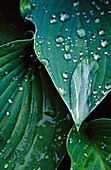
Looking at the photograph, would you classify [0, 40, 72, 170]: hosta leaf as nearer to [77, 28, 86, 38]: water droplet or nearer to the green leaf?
the green leaf

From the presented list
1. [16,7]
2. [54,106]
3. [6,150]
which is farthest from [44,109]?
[16,7]

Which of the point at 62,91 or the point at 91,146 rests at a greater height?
the point at 62,91

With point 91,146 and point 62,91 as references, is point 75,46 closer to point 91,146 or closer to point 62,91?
point 62,91

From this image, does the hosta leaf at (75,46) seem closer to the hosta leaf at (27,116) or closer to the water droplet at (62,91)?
the water droplet at (62,91)

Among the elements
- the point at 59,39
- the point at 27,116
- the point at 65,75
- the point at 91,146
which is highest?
the point at 59,39

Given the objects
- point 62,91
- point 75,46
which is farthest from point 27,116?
point 75,46

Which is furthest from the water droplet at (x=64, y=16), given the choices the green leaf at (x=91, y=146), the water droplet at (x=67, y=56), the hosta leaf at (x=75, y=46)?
the green leaf at (x=91, y=146)

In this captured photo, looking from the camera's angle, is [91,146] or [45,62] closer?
[45,62]

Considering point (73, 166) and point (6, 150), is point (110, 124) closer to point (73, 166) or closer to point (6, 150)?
point (73, 166)
